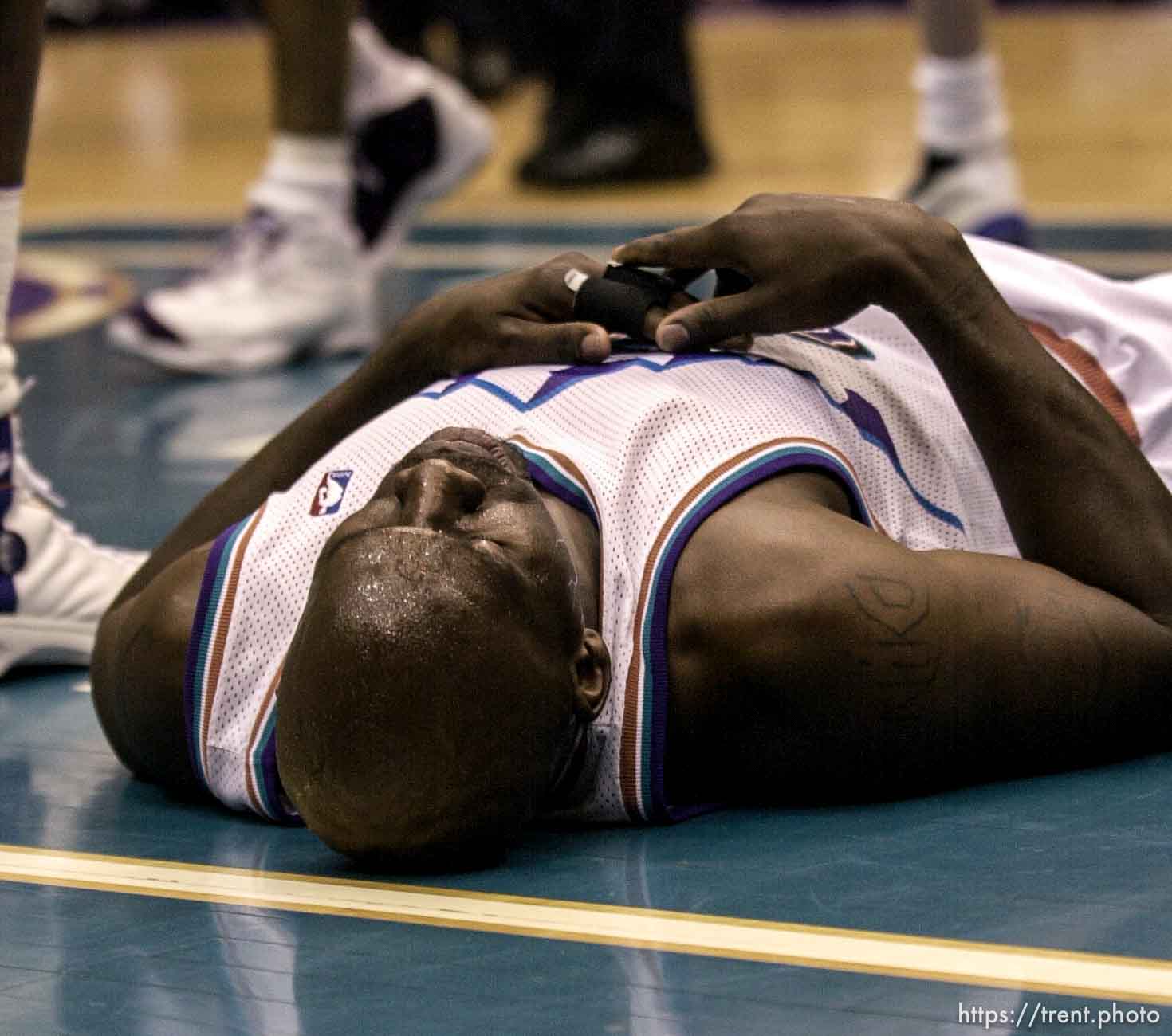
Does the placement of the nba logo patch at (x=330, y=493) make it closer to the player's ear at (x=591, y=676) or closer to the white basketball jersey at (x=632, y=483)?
the white basketball jersey at (x=632, y=483)

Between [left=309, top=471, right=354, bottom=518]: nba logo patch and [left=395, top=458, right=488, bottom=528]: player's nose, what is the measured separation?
0.21 m

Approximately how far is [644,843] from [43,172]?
536 centimetres

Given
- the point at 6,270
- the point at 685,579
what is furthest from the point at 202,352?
the point at 685,579

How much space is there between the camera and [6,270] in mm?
2357

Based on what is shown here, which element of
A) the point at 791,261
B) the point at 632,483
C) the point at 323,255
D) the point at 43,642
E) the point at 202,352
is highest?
the point at 791,261

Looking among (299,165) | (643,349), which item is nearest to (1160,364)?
(643,349)

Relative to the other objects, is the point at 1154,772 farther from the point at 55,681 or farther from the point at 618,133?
the point at 618,133

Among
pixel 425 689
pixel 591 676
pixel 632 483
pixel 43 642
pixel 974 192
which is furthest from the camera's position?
pixel 974 192

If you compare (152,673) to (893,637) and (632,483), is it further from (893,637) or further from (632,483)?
(893,637)

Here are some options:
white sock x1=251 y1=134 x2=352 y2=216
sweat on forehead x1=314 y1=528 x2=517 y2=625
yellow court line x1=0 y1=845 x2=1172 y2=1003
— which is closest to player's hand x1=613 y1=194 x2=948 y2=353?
sweat on forehead x1=314 y1=528 x2=517 y2=625

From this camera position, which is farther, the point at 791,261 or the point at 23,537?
the point at 23,537

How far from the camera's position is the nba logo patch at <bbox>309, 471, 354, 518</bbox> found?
5.97ft

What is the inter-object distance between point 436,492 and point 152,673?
39cm

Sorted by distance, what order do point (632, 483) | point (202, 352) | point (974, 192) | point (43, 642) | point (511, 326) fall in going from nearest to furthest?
1. point (632, 483)
2. point (511, 326)
3. point (43, 642)
4. point (202, 352)
5. point (974, 192)
